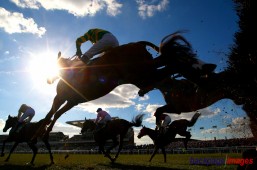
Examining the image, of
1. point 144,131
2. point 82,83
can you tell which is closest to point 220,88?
point 82,83

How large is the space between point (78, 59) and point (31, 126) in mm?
6894

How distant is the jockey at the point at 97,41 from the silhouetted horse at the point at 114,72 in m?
0.18

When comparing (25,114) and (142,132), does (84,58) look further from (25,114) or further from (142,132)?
(142,132)

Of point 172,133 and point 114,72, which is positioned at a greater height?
point 114,72

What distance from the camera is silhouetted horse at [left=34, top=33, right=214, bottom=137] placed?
5.23 m

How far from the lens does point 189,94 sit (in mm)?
5418

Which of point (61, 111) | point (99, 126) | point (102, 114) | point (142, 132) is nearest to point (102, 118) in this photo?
point (102, 114)

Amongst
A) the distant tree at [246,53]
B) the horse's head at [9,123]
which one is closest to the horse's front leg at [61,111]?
the distant tree at [246,53]

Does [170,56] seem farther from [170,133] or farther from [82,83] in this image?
[170,133]

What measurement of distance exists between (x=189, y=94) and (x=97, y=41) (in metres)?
2.22

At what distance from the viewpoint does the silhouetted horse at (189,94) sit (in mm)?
4941

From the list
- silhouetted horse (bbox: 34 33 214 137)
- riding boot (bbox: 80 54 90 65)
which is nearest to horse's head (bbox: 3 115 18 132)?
silhouetted horse (bbox: 34 33 214 137)

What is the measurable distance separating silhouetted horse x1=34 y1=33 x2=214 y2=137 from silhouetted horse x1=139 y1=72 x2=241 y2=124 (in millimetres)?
344

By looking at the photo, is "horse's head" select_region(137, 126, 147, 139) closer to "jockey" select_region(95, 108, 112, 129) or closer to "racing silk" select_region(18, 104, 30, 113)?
"jockey" select_region(95, 108, 112, 129)
